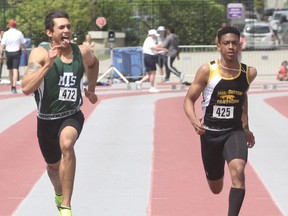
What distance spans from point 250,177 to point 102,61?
2266cm

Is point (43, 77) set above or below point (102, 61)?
above

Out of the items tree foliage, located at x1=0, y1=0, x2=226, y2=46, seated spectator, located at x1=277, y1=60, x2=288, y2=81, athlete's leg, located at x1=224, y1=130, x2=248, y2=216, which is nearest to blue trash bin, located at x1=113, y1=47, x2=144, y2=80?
seated spectator, located at x1=277, y1=60, x2=288, y2=81

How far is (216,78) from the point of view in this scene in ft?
23.9

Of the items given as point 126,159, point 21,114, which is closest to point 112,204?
point 126,159

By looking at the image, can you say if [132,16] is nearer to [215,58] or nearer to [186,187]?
[215,58]

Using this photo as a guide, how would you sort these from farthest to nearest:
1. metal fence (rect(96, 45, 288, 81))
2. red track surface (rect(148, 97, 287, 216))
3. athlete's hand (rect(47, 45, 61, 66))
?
1. metal fence (rect(96, 45, 288, 81))
2. red track surface (rect(148, 97, 287, 216))
3. athlete's hand (rect(47, 45, 61, 66))

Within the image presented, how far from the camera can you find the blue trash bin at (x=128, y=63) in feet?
91.6

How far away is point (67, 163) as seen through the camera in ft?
24.0

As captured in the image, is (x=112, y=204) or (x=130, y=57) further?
(x=130, y=57)

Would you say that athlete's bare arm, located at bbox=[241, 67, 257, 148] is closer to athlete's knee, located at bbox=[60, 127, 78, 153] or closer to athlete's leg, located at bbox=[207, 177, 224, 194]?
athlete's leg, located at bbox=[207, 177, 224, 194]

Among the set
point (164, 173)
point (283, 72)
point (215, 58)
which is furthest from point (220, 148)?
point (215, 58)

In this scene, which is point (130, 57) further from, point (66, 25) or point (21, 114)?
point (66, 25)

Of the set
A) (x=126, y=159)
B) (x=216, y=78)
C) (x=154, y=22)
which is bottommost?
(x=154, y=22)

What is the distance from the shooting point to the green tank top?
7.34 metres
